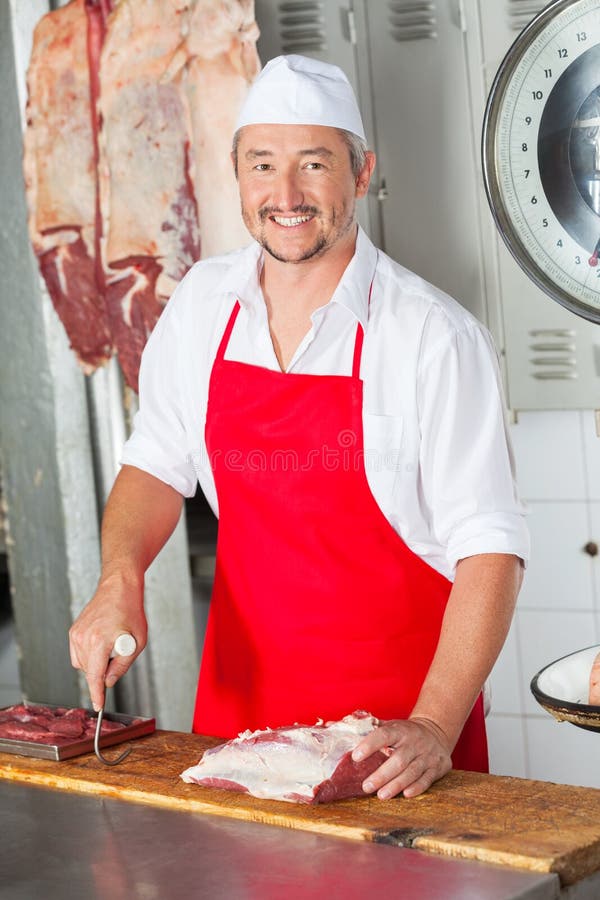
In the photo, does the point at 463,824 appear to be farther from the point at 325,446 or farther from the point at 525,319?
the point at 525,319

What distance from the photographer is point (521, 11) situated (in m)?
3.02

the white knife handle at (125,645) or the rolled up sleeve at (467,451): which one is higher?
the rolled up sleeve at (467,451)

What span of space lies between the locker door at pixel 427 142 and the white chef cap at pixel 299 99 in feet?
2.51

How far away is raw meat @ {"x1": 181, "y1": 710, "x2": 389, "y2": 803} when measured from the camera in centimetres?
184

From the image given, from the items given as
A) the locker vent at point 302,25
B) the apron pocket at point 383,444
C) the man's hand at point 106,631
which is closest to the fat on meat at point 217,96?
the locker vent at point 302,25

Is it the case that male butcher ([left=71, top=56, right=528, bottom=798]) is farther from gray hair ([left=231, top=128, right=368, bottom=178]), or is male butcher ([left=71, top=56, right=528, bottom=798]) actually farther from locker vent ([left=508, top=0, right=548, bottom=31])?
locker vent ([left=508, top=0, right=548, bottom=31])

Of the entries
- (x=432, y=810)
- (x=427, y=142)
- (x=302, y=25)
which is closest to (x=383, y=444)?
(x=432, y=810)

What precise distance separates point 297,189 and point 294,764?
3.41 feet

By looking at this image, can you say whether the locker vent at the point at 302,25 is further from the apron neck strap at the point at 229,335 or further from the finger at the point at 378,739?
the finger at the point at 378,739

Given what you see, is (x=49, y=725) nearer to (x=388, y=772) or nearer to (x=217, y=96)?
(x=388, y=772)

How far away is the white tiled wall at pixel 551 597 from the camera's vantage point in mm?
3150

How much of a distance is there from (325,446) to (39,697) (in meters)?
1.83

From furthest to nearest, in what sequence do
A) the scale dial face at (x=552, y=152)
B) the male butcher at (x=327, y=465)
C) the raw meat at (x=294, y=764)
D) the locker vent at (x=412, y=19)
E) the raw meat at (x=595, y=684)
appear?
the locker vent at (x=412, y=19)
the scale dial face at (x=552, y=152)
the male butcher at (x=327, y=465)
the raw meat at (x=595, y=684)
the raw meat at (x=294, y=764)

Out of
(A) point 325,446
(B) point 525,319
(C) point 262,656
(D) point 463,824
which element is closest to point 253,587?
(C) point 262,656
